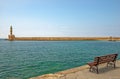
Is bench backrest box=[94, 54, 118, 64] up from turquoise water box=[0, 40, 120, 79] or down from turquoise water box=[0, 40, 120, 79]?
up

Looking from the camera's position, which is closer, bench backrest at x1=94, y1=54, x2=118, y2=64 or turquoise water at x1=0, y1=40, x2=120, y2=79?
bench backrest at x1=94, y1=54, x2=118, y2=64

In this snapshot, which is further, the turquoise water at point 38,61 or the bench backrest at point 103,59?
the turquoise water at point 38,61

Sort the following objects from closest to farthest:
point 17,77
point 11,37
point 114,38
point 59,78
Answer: point 59,78, point 17,77, point 11,37, point 114,38

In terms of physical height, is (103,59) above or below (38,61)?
above

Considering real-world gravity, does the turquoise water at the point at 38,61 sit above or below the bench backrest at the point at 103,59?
below

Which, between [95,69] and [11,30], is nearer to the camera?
[95,69]

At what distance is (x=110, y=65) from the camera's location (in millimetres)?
13555

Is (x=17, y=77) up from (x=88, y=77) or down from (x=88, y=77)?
down

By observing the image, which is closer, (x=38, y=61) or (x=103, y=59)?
(x=103, y=59)

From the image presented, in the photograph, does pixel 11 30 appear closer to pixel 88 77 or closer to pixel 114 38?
pixel 114 38

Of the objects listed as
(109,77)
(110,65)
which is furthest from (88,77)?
(110,65)

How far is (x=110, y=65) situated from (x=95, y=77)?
408 centimetres

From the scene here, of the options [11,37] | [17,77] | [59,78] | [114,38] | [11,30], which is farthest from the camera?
[114,38]

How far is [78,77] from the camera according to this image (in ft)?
32.7
